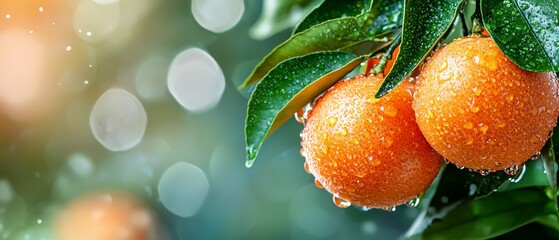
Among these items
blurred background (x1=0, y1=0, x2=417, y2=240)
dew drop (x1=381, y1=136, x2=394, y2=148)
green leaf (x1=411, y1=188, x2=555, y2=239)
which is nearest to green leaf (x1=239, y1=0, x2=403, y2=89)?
dew drop (x1=381, y1=136, x2=394, y2=148)

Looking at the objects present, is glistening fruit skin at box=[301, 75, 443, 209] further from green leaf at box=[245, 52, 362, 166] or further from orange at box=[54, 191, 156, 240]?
orange at box=[54, 191, 156, 240]

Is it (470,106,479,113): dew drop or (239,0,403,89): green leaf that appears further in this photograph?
(239,0,403,89): green leaf

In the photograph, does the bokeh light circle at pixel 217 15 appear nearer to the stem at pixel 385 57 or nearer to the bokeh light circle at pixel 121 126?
the bokeh light circle at pixel 121 126

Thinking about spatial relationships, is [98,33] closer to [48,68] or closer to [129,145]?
[48,68]

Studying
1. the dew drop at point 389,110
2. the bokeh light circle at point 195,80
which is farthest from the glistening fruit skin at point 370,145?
the bokeh light circle at point 195,80

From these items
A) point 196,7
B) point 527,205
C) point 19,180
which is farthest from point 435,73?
point 19,180

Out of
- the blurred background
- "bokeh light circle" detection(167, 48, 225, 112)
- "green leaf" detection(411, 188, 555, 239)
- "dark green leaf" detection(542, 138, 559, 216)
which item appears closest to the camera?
"dark green leaf" detection(542, 138, 559, 216)
